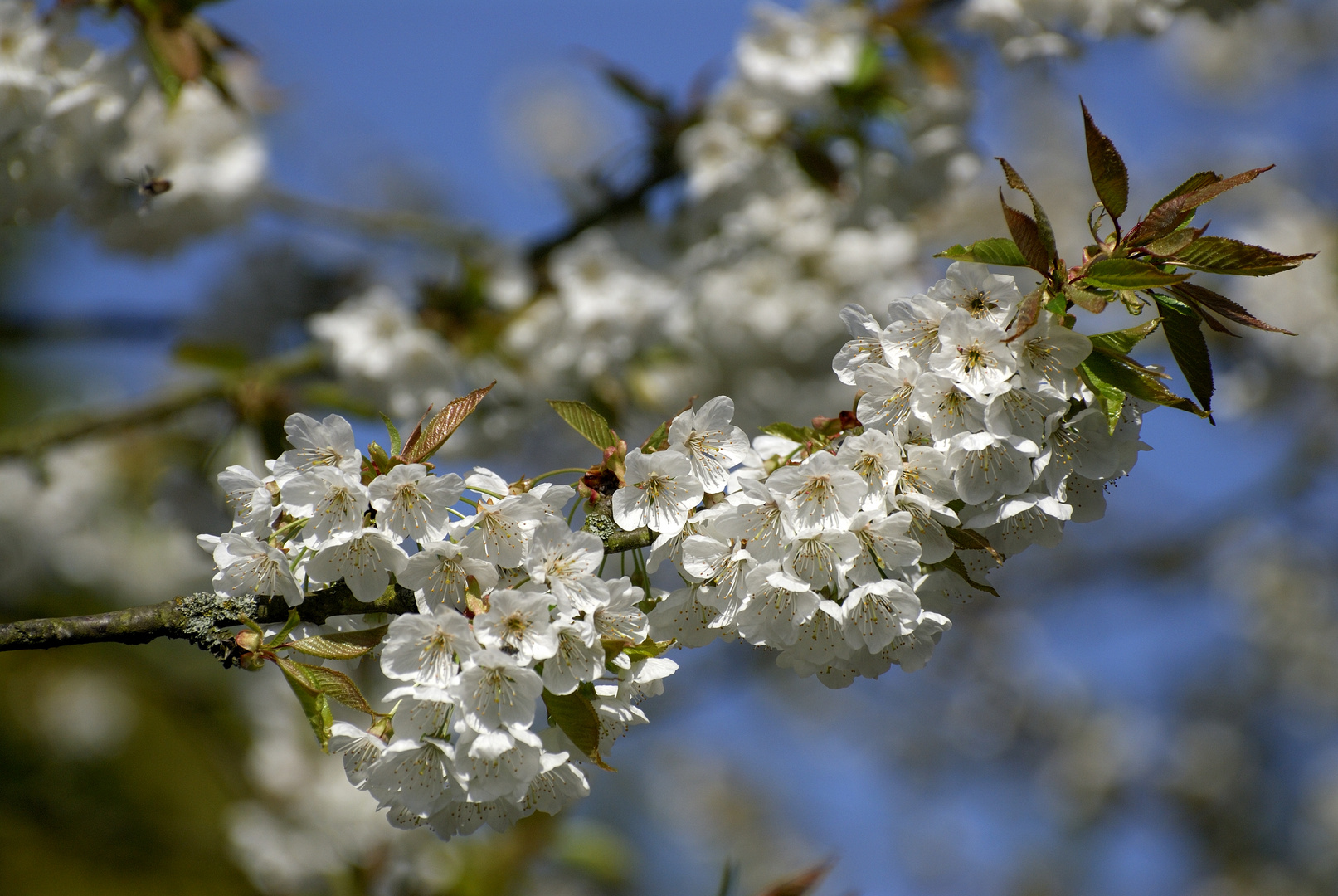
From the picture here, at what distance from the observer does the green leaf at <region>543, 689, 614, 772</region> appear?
1.27 meters

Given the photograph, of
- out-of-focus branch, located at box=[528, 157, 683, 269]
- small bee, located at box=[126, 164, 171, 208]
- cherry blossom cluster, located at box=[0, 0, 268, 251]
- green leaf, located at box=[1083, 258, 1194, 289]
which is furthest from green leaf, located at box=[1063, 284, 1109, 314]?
out-of-focus branch, located at box=[528, 157, 683, 269]

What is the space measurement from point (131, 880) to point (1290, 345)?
6781 millimetres

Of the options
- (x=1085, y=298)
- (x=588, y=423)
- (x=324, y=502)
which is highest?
(x=1085, y=298)

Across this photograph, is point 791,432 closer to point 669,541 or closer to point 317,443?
point 669,541

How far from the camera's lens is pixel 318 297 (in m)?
4.07

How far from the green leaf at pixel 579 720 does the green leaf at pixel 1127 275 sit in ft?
3.00

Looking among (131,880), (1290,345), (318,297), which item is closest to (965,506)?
(318,297)

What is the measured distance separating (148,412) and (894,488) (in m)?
2.61

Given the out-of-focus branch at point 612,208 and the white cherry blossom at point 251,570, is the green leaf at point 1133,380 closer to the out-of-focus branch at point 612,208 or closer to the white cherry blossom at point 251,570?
the white cherry blossom at point 251,570

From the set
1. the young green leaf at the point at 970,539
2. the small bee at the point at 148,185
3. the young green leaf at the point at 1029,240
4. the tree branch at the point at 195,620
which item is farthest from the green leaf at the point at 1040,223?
the small bee at the point at 148,185

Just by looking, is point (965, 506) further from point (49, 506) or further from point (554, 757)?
point (49, 506)

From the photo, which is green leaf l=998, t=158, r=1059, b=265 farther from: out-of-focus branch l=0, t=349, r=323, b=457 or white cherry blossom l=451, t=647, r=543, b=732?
out-of-focus branch l=0, t=349, r=323, b=457

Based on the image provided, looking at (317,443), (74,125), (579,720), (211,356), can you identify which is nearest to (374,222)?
(211,356)

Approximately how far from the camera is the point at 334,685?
4.17ft
